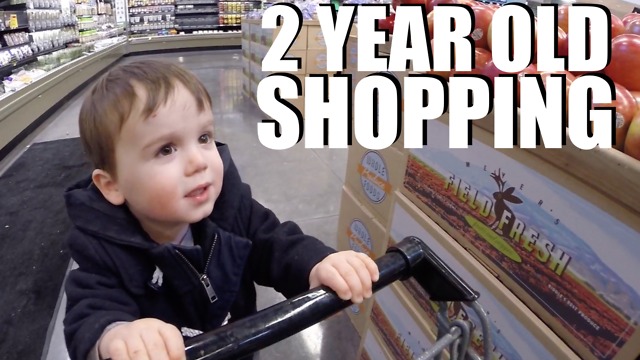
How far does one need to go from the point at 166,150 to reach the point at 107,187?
0.52ft

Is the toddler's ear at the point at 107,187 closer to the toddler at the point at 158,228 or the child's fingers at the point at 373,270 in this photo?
the toddler at the point at 158,228

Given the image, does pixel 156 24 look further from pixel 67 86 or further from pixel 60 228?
pixel 60 228

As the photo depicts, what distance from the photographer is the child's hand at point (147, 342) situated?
45 centimetres

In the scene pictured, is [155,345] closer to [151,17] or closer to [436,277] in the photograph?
[436,277]

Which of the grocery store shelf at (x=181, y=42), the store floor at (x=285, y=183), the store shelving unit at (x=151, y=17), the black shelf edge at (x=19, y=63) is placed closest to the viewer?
the store floor at (x=285, y=183)

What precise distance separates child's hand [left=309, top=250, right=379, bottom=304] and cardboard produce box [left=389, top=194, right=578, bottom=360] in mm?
198

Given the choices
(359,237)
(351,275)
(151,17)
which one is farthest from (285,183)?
(151,17)

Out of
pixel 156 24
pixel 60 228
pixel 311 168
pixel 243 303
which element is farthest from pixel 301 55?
pixel 156 24

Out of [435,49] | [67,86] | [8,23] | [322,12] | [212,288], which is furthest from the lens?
[67,86]

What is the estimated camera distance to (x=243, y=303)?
3.06 ft

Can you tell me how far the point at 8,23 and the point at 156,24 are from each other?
244 inches

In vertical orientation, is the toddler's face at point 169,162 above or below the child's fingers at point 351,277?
above

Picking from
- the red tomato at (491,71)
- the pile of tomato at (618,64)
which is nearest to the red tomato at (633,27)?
the pile of tomato at (618,64)

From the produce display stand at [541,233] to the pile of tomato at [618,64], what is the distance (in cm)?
13
